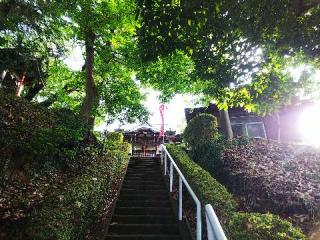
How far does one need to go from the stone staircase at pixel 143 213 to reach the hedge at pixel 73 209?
0.61 meters

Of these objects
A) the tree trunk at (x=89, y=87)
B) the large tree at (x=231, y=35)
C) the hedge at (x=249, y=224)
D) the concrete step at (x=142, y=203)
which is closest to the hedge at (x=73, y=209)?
the concrete step at (x=142, y=203)

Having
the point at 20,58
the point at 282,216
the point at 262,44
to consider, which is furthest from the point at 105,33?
the point at 282,216

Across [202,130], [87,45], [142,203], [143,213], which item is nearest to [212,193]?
[143,213]

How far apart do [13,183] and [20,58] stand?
685 centimetres

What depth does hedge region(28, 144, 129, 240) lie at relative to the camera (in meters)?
5.29

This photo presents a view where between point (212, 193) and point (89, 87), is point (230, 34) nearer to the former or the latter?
point (212, 193)

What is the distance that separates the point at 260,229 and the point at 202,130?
38.7ft

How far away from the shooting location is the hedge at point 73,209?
5.29 m

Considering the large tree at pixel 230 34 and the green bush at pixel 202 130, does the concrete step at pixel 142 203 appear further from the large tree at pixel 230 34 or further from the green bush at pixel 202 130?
the green bush at pixel 202 130

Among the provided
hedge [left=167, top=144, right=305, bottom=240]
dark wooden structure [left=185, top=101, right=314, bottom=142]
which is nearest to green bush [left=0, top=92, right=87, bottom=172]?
hedge [left=167, top=144, right=305, bottom=240]

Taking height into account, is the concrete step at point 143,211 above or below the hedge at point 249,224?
below

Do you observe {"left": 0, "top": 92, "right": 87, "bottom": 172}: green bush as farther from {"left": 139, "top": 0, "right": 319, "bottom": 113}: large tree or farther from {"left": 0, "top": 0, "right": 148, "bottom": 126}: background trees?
{"left": 139, "top": 0, "right": 319, "bottom": 113}: large tree

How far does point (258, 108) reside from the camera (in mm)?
9453

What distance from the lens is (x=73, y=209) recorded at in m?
6.29
